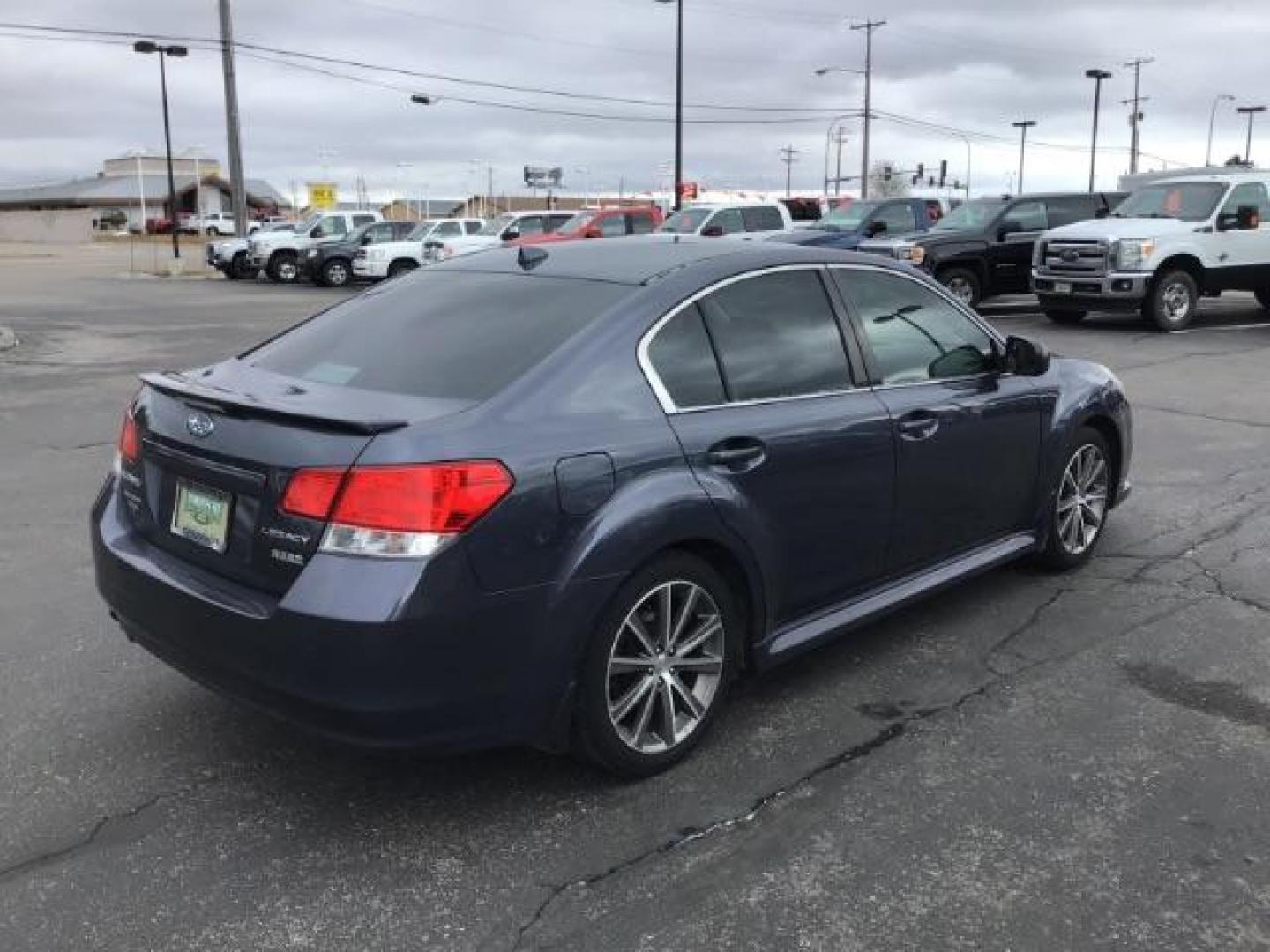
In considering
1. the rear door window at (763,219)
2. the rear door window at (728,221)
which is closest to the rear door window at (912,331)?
the rear door window at (728,221)

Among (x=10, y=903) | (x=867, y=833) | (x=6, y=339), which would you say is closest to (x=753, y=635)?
(x=867, y=833)

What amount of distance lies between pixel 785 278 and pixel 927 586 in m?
1.33

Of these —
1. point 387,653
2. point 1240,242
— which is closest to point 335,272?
point 1240,242

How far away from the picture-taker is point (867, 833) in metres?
3.26

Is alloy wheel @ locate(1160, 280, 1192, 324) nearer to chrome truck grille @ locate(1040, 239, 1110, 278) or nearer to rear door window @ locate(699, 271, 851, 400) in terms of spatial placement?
chrome truck grille @ locate(1040, 239, 1110, 278)

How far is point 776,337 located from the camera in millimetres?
4023

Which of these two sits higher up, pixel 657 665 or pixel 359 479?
pixel 359 479

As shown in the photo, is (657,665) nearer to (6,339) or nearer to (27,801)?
(27,801)

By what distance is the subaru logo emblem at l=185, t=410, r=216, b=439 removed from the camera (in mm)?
3335

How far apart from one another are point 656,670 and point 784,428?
3.02 feet

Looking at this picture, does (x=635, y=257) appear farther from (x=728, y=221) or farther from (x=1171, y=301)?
(x=728, y=221)

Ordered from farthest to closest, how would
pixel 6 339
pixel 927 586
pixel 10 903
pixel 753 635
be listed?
1. pixel 6 339
2. pixel 927 586
3. pixel 753 635
4. pixel 10 903

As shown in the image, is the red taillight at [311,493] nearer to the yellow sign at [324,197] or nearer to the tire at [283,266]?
the tire at [283,266]

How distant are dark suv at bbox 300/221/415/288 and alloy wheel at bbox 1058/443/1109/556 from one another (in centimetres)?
2657
